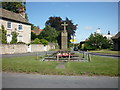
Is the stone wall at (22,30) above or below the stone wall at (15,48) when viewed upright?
above

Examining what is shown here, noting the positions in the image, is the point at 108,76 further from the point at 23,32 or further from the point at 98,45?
the point at 98,45

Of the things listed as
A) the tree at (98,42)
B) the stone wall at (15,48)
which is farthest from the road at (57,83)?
the tree at (98,42)

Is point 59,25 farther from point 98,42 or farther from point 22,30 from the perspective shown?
point 22,30

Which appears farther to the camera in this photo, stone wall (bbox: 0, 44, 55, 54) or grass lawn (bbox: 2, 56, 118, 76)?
stone wall (bbox: 0, 44, 55, 54)

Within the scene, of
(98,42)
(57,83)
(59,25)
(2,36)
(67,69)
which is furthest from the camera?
(59,25)

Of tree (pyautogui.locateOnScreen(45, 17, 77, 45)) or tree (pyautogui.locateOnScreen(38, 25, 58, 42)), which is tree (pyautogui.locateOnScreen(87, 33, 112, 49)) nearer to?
tree (pyautogui.locateOnScreen(45, 17, 77, 45))

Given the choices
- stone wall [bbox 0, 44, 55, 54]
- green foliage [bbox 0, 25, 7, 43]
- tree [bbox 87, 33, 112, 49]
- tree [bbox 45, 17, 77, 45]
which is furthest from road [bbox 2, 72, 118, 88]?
tree [bbox 45, 17, 77, 45]

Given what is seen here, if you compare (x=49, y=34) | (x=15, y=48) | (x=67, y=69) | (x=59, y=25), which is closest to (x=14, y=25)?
(x=15, y=48)

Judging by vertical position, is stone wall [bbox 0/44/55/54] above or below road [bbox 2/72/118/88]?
above

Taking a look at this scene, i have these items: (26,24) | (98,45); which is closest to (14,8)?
(26,24)

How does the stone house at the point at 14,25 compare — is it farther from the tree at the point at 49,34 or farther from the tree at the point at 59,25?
the tree at the point at 59,25

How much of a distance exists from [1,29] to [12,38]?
3333 millimetres

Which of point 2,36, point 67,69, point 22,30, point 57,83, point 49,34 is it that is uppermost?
point 49,34

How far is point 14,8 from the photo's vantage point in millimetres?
47188
